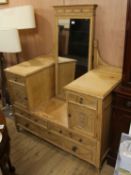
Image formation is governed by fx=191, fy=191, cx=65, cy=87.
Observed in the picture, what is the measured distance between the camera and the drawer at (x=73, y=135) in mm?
1748

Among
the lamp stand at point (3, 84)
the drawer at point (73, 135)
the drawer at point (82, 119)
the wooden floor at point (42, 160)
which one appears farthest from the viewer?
the lamp stand at point (3, 84)

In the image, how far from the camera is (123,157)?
1.08 metres

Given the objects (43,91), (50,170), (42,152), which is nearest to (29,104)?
(43,91)

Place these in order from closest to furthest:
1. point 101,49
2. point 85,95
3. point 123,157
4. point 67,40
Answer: point 123,157, point 85,95, point 101,49, point 67,40

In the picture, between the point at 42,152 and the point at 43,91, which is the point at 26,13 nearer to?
the point at 43,91

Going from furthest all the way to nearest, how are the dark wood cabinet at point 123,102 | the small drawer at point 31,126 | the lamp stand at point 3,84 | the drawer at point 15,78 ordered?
the lamp stand at point 3,84
the small drawer at point 31,126
the drawer at point 15,78
the dark wood cabinet at point 123,102

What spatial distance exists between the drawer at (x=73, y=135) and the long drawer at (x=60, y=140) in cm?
4

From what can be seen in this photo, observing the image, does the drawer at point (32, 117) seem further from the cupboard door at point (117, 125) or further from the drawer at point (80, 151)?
the cupboard door at point (117, 125)

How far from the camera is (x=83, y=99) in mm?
1594

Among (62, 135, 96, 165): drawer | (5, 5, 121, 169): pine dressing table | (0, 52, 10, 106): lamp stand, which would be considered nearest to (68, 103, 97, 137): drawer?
(5, 5, 121, 169): pine dressing table

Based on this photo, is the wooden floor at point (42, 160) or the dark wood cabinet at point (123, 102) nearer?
the dark wood cabinet at point (123, 102)

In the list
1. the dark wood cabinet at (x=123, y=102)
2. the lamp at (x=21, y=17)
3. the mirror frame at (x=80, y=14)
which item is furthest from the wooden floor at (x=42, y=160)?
the lamp at (x=21, y=17)

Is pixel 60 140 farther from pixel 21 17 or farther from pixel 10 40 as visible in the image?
pixel 21 17

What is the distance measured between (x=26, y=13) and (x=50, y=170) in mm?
1731
